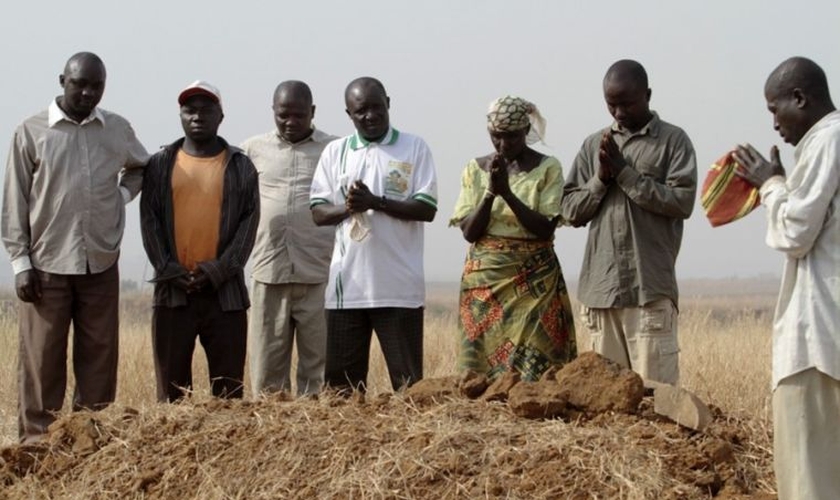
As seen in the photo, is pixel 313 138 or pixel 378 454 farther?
pixel 313 138

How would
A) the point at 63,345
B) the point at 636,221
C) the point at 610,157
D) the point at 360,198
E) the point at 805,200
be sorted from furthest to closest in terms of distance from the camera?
the point at 63,345 → the point at 360,198 → the point at 636,221 → the point at 610,157 → the point at 805,200

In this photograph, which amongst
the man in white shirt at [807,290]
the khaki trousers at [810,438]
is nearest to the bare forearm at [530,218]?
the man in white shirt at [807,290]

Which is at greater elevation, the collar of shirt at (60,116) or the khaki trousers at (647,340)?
the collar of shirt at (60,116)

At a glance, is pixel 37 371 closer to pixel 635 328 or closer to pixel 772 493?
pixel 635 328

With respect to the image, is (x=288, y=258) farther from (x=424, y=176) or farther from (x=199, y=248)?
(x=424, y=176)

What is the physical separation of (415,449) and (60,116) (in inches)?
130

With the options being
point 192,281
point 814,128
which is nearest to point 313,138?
point 192,281

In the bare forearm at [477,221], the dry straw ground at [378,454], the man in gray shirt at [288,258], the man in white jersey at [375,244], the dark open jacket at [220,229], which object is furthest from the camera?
the man in gray shirt at [288,258]

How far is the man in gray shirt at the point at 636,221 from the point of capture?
6188 millimetres

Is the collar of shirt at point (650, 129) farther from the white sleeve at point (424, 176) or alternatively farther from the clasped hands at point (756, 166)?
the clasped hands at point (756, 166)

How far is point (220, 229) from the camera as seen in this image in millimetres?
6918

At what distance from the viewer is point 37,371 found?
6879mm

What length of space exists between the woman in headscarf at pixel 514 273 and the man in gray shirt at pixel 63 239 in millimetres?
2148

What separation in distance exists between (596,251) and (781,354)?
77.9 inches
